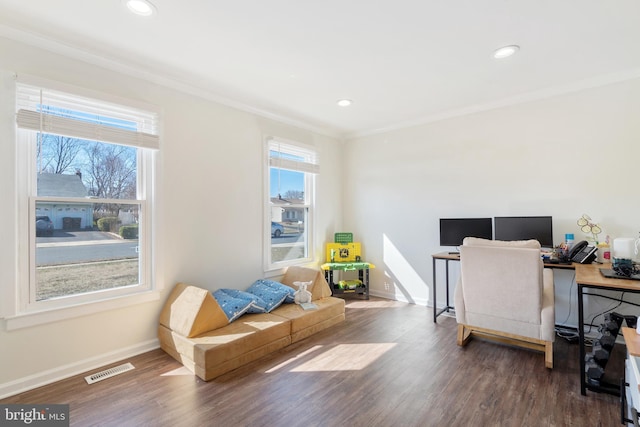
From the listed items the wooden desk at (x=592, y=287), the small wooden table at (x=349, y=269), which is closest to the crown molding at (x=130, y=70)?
the small wooden table at (x=349, y=269)

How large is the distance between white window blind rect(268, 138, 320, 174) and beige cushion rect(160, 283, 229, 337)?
75.4 inches

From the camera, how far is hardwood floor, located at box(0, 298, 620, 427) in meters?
1.89

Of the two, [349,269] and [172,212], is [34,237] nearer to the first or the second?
[172,212]

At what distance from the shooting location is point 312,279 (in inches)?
147

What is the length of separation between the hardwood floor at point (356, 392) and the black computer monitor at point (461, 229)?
4.09ft

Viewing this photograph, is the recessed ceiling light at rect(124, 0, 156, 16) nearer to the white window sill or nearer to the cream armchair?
the white window sill

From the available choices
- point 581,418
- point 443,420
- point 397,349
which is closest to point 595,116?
point 581,418

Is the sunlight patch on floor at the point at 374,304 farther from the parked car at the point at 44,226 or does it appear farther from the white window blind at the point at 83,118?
the parked car at the point at 44,226

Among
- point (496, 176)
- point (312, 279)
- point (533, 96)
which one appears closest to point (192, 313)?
point (312, 279)

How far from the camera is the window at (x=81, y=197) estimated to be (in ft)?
7.41

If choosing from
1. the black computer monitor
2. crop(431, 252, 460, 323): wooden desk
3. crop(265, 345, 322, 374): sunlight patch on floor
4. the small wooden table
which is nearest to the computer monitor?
the black computer monitor

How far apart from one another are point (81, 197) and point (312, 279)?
2.44m

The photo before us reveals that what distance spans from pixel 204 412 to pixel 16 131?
2.39 metres

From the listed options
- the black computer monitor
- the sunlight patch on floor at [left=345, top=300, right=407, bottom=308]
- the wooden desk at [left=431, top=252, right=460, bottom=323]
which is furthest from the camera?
the sunlight patch on floor at [left=345, top=300, right=407, bottom=308]
